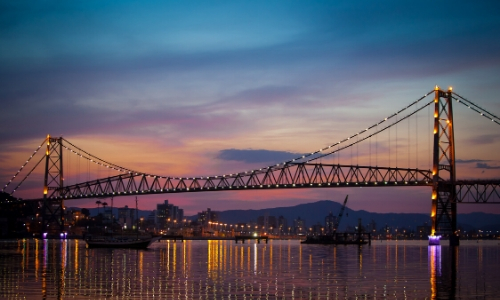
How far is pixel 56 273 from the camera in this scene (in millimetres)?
42438

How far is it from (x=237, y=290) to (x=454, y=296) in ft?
31.9

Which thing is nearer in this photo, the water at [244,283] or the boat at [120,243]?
the water at [244,283]

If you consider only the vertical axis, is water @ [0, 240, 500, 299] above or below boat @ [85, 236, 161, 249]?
above

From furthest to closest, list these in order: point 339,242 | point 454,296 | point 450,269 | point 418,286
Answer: point 339,242, point 450,269, point 418,286, point 454,296

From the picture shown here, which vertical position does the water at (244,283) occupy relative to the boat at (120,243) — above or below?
above

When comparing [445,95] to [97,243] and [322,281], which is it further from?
[322,281]

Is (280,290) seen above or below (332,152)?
below

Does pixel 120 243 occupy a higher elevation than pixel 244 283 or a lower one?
lower

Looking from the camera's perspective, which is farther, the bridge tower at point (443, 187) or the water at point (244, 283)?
the bridge tower at point (443, 187)

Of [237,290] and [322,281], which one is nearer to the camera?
[237,290]

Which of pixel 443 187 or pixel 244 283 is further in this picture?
pixel 443 187

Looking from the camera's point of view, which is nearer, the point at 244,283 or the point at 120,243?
the point at 244,283

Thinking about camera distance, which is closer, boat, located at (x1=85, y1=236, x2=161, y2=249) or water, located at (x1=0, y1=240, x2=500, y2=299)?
water, located at (x1=0, y1=240, x2=500, y2=299)

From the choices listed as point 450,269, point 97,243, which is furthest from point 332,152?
point 450,269
